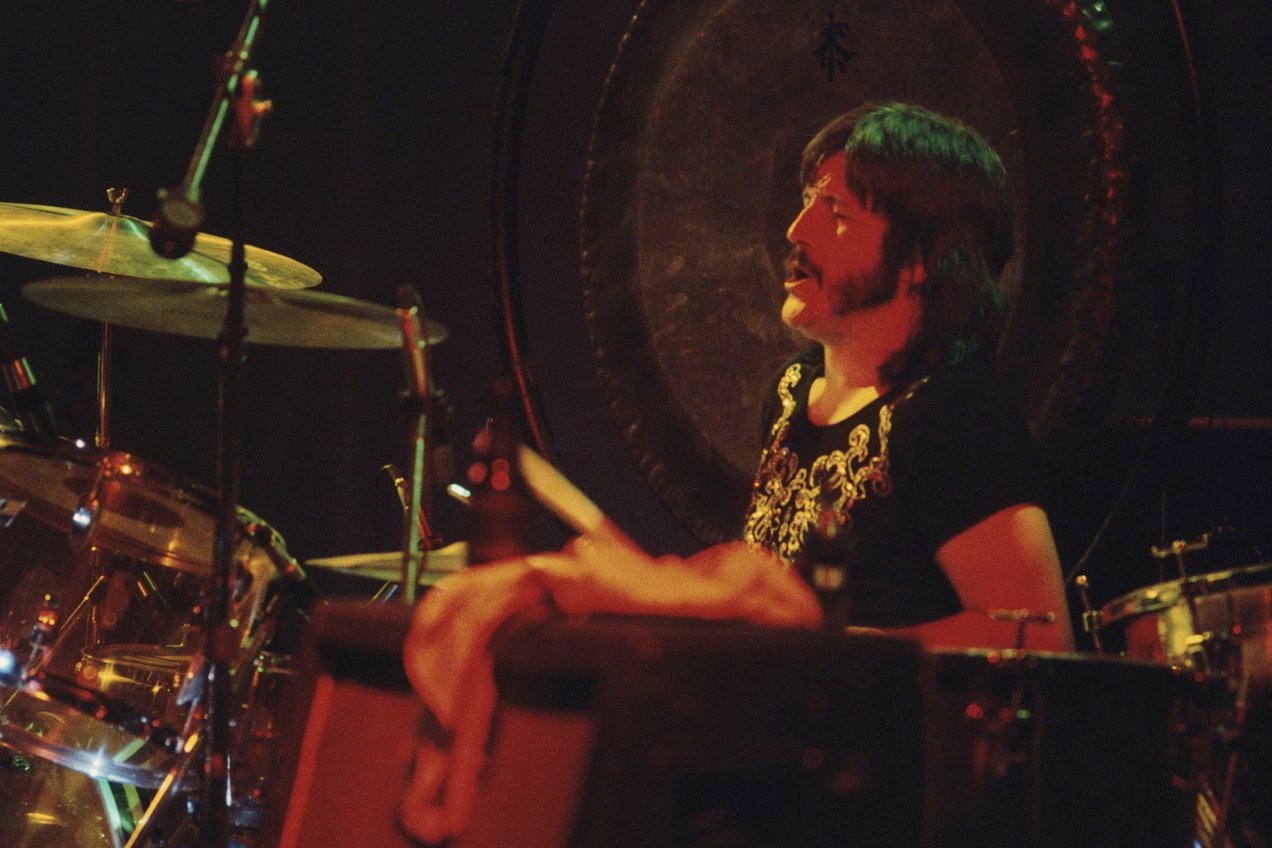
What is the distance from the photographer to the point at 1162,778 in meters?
1.26

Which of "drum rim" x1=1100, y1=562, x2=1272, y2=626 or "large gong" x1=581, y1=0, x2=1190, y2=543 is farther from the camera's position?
"large gong" x1=581, y1=0, x2=1190, y2=543

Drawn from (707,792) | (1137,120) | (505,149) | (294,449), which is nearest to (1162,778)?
(707,792)

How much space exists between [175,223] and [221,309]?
46cm

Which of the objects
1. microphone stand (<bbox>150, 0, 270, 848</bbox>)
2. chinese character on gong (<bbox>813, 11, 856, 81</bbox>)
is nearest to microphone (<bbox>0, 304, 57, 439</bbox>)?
microphone stand (<bbox>150, 0, 270, 848</bbox>)

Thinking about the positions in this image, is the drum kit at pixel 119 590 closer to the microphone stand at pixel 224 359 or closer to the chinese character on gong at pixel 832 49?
the microphone stand at pixel 224 359

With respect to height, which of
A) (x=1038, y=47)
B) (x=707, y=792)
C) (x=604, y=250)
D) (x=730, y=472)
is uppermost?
(x=1038, y=47)

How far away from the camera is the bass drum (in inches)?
45.5

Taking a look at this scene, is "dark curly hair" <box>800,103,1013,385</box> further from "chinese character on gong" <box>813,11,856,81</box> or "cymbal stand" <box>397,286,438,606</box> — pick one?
"cymbal stand" <box>397,286,438,606</box>

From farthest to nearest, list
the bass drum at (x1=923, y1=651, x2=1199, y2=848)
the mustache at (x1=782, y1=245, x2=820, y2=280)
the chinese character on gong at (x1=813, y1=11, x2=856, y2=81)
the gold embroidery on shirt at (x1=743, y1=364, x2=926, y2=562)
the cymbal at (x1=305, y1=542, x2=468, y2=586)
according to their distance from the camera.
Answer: the chinese character on gong at (x1=813, y1=11, x2=856, y2=81) → the cymbal at (x1=305, y1=542, x2=468, y2=586) → the mustache at (x1=782, y1=245, x2=820, y2=280) → the gold embroidery on shirt at (x1=743, y1=364, x2=926, y2=562) → the bass drum at (x1=923, y1=651, x2=1199, y2=848)

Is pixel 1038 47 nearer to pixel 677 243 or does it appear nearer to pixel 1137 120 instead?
pixel 1137 120

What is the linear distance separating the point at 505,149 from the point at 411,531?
3.72 feet

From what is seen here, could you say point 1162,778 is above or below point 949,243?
below

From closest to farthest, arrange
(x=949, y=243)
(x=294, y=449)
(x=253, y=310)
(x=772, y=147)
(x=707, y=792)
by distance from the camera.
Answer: (x=707, y=792) → (x=949, y=243) → (x=253, y=310) → (x=772, y=147) → (x=294, y=449)

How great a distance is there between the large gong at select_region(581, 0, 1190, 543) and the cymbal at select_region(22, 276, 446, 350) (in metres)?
0.57
